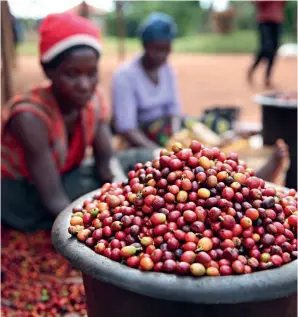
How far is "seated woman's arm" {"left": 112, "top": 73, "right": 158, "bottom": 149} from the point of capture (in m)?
4.55

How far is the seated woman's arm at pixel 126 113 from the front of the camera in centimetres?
455

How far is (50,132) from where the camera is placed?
10.6 feet

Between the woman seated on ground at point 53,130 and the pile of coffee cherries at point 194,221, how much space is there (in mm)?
1183

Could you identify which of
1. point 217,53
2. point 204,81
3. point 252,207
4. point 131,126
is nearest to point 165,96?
point 131,126

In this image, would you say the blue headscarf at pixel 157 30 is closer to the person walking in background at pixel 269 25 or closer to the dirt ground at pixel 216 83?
the dirt ground at pixel 216 83

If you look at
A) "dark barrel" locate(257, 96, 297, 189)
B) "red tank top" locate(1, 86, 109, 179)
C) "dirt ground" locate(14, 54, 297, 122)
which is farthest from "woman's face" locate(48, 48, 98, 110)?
"dirt ground" locate(14, 54, 297, 122)

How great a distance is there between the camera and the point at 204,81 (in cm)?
1410

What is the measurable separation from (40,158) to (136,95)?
1787 mm

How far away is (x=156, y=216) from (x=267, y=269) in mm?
406

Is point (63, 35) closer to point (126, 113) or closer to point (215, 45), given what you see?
point (126, 113)

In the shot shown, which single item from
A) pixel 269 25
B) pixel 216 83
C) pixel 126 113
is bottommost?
pixel 216 83

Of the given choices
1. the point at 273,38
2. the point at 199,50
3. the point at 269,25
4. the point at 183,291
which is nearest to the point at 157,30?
the point at 183,291

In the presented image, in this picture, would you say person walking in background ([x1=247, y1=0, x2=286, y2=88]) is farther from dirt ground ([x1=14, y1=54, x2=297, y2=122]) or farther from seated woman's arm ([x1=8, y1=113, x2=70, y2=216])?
seated woman's arm ([x1=8, y1=113, x2=70, y2=216])

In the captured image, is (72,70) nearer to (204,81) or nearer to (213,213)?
(213,213)
